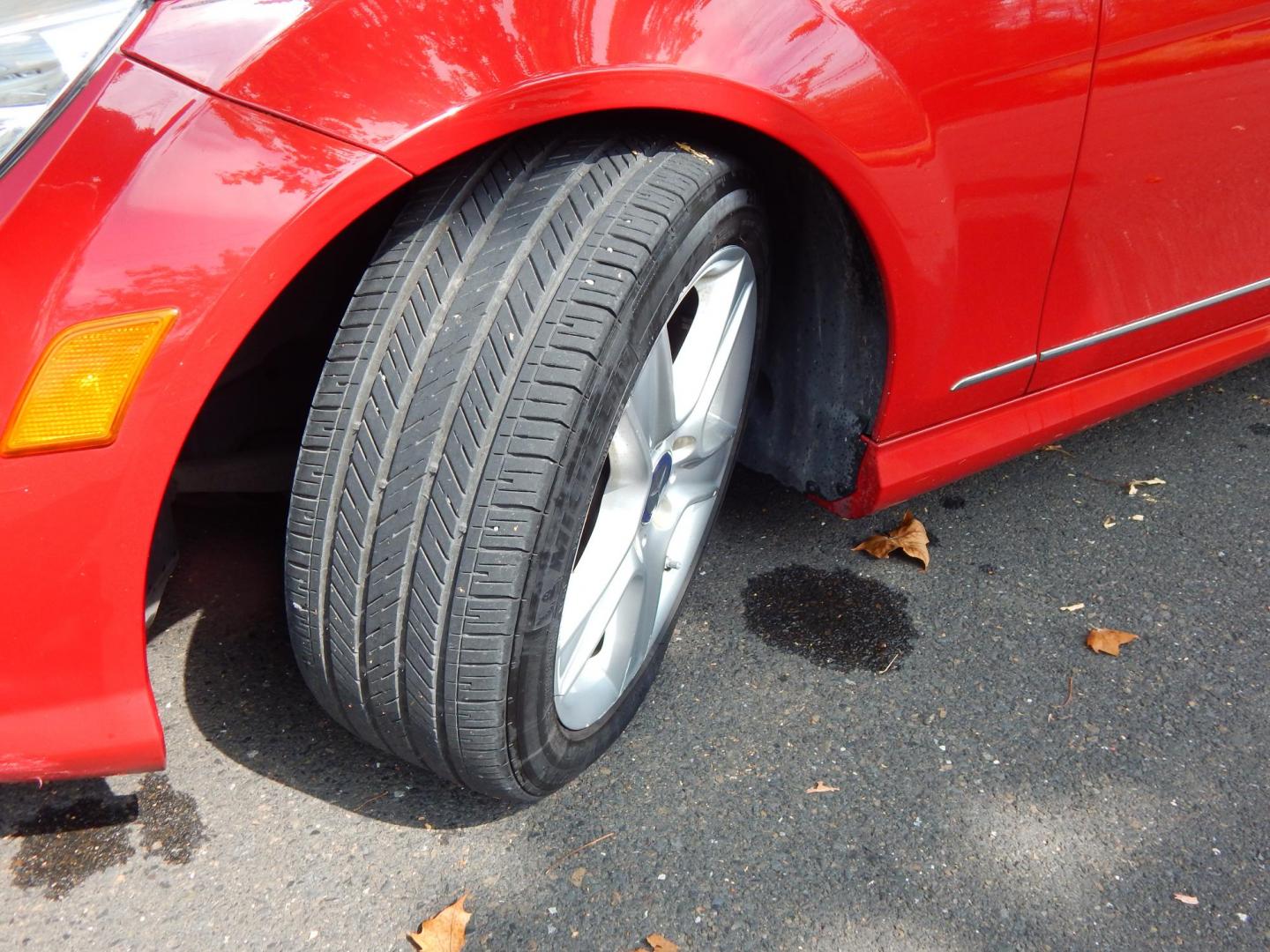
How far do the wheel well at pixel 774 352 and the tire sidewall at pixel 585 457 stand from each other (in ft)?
0.36

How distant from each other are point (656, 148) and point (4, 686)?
3.15 feet

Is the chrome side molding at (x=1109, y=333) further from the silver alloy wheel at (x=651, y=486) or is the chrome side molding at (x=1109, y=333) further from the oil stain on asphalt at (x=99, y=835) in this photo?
the oil stain on asphalt at (x=99, y=835)

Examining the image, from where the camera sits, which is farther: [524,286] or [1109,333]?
[1109,333]

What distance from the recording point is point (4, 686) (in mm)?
1178

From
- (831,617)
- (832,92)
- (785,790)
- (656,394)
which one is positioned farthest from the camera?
(831,617)

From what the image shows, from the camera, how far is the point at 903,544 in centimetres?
226

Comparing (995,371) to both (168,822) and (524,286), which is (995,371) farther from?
(168,822)

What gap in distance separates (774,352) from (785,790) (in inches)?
29.2

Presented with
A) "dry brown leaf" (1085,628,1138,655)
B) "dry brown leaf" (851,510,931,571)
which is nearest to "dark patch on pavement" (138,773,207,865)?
"dry brown leaf" (851,510,931,571)

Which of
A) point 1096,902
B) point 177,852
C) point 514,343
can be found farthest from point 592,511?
point 1096,902

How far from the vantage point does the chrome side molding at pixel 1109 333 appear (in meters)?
1.81

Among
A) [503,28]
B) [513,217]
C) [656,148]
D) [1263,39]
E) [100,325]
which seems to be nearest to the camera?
[100,325]

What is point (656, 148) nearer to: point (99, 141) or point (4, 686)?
point (99, 141)

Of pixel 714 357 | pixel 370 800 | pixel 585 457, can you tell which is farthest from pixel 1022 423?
pixel 370 800
